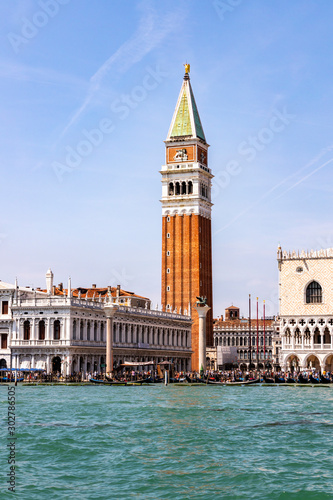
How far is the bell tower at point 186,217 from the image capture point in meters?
98.3

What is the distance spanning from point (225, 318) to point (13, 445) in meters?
137

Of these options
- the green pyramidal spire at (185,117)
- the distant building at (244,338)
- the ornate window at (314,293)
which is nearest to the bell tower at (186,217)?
the green pyramidal spire at (185,117)

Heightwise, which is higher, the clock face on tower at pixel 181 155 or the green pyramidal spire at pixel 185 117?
the green pyramidal spire at pixel 185 117

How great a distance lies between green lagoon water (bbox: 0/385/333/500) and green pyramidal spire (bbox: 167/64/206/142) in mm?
64252

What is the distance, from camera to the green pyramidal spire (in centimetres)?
10200

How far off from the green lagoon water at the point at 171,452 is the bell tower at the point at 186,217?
56861 mm

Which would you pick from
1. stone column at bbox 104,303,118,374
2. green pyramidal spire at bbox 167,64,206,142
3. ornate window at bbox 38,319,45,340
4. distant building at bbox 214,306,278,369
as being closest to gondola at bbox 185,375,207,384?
stone column at bbox 104,303,118,374

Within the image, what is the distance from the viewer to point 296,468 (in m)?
22.4

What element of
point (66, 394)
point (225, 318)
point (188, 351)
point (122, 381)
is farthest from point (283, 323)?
point (225, 318)

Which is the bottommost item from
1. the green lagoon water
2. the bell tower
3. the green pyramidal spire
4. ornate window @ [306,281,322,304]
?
the green lagoon water

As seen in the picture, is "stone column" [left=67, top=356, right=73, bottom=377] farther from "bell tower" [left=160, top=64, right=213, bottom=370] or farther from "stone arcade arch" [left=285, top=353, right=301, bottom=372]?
"bell tower" [left=160, top=64, right=213, bottom=370]

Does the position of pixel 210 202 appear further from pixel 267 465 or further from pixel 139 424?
pixel 267 465

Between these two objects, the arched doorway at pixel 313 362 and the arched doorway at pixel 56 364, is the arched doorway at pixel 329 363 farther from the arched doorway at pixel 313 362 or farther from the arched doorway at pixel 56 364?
the arched doorway at pixel 56 364

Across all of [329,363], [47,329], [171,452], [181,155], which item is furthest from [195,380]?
[171,452]
